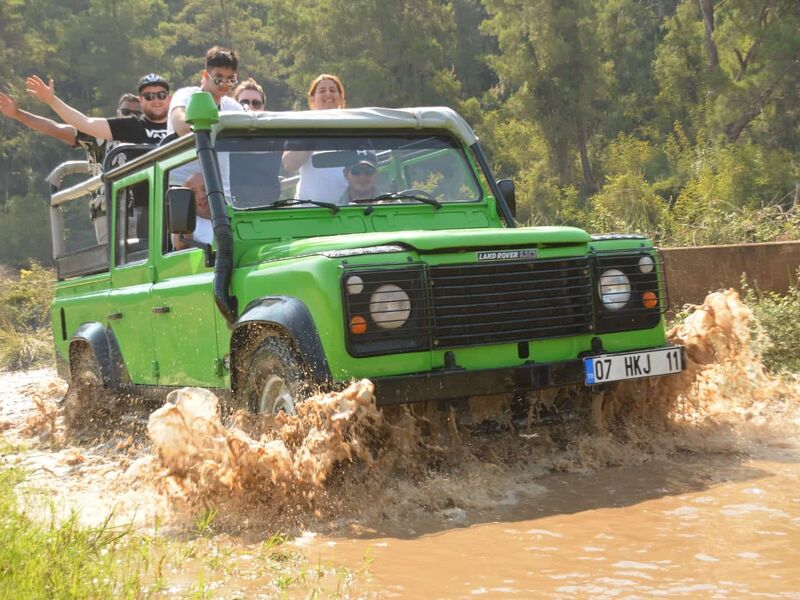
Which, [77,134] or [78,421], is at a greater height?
[77,134]

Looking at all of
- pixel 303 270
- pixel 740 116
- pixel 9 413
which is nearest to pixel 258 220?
pixel 303 270

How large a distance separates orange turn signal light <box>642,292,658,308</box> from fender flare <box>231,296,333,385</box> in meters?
1.76

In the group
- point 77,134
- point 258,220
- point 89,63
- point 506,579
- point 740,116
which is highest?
point 89,63

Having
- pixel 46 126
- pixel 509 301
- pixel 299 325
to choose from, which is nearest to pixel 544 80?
pixel 46 126

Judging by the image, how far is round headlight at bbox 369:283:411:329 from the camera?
4.99 m

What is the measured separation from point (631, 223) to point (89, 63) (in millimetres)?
33652

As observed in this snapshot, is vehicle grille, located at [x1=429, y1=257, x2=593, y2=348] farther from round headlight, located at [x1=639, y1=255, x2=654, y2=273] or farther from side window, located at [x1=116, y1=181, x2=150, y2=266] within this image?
side window, located at [x1=116, y1=181, x2=150, y2=266]

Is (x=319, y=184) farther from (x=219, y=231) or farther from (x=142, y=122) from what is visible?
(x=142, y=122)

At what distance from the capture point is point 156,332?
22.0ft

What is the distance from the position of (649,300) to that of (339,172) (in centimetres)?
186

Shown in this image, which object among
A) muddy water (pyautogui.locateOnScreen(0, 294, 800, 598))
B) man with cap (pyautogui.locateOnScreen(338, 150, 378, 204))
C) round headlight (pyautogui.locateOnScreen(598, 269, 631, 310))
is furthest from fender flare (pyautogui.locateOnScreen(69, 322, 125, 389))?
round headlight (pyautogui.locateOnScreen(598, 269, 631, 310))

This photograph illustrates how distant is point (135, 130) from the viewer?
858 cm

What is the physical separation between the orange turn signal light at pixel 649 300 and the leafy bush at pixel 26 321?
10.2m

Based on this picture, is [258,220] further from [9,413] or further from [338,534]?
[9,413]
